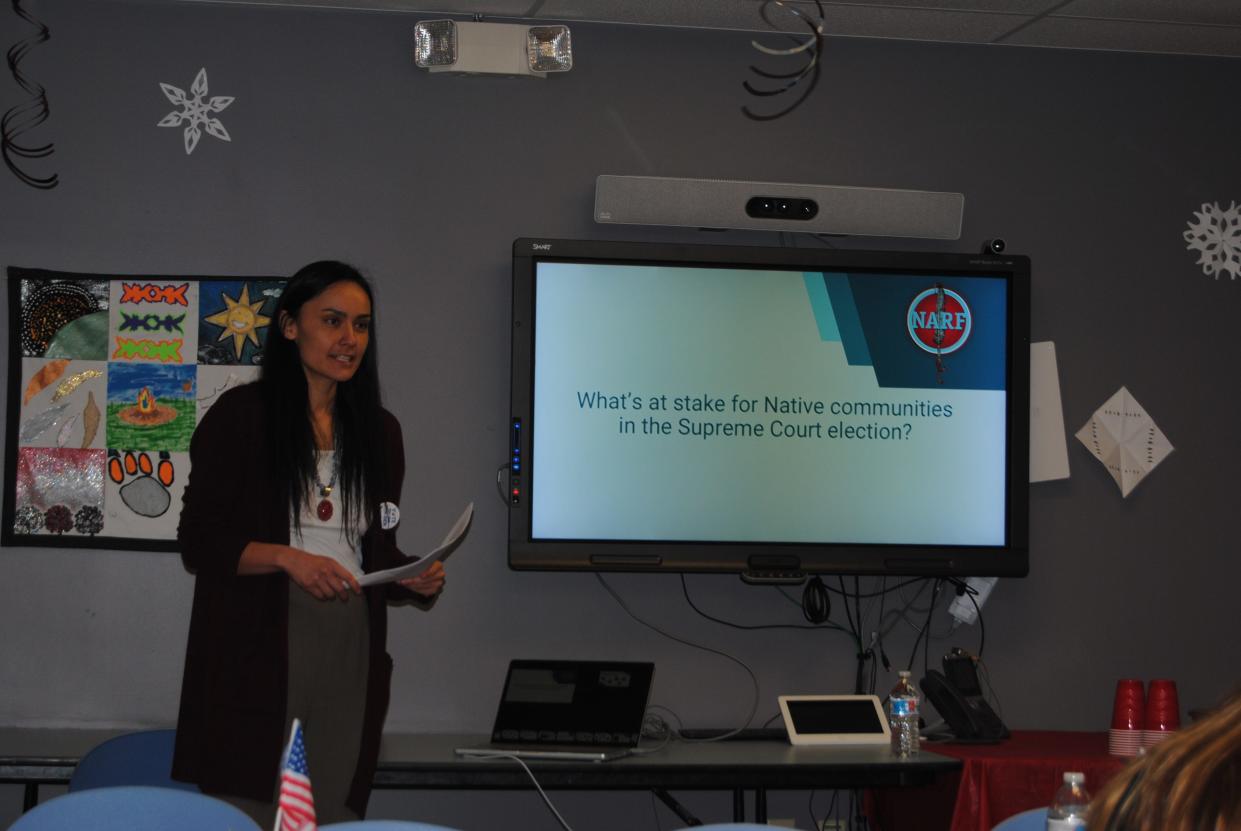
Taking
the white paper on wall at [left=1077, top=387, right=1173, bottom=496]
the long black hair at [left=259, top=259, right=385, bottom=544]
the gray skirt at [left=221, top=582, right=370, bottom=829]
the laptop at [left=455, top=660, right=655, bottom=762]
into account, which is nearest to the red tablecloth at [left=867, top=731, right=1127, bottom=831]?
the laptop at [left=455, top=660, right=655, bottom=762]

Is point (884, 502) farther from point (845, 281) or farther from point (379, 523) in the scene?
point (379, 523)

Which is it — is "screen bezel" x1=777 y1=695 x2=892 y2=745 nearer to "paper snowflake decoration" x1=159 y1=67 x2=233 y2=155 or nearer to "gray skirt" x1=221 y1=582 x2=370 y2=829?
"gray skirt" x1=221 y1=582 x2=370 y2=829

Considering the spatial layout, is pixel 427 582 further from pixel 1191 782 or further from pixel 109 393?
pixel 1191 782

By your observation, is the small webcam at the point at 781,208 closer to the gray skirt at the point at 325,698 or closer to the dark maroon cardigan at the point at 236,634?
the dark maroon cardigan at the point at 236,634

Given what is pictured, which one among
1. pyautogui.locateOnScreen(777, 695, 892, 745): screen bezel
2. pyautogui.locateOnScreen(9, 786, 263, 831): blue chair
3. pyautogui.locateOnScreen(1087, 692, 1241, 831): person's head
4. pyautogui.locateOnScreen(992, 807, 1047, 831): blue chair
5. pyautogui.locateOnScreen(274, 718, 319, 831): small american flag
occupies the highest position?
pyautogui.locateOnScreen(1087, 692, 1241, 831): person's head

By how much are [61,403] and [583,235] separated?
1634 millimetres

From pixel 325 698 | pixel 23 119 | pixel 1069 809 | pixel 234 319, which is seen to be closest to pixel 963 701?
pixel 325 698

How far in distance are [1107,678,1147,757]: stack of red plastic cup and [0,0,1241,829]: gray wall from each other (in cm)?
41

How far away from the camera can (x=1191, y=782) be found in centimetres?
101

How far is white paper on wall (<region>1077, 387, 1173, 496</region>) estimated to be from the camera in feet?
13.4

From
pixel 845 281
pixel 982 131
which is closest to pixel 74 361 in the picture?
pixel 845 281

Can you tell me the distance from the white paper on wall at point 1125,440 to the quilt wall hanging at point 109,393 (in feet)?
8.70

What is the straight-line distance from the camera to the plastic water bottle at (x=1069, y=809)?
5.15ft

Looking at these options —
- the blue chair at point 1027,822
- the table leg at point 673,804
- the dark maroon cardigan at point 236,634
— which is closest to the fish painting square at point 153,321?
the dark maroon cardigan at point 236,634
